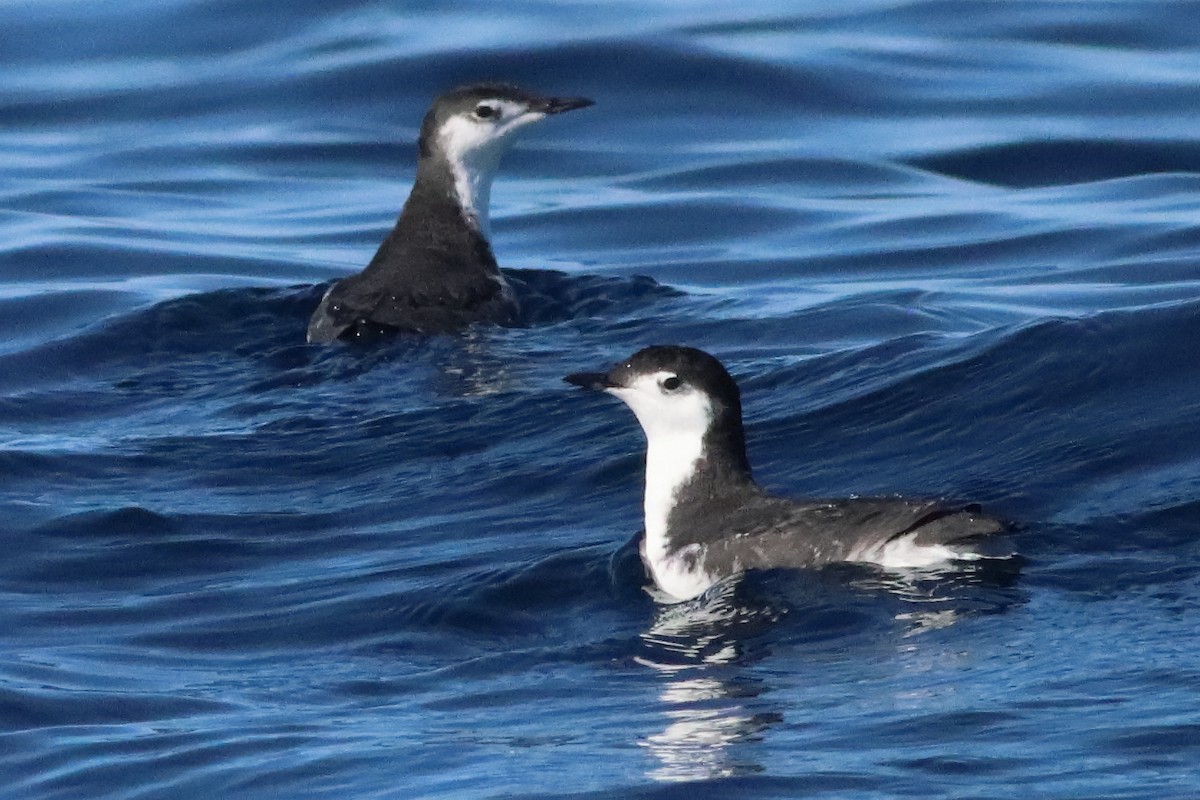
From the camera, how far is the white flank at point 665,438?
31.8ft

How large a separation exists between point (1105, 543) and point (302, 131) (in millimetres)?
→ 13809

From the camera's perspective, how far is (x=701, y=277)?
53.8ft

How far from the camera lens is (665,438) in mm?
9859

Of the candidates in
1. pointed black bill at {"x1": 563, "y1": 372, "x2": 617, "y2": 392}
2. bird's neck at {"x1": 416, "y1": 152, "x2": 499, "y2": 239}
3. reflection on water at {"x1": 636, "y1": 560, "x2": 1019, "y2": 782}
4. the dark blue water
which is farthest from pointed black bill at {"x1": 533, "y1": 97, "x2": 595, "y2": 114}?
reflection on water at {"x1": 636, "y1": 560, "x2": 1019, "y2": 782}

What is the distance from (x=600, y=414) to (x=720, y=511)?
106 inches

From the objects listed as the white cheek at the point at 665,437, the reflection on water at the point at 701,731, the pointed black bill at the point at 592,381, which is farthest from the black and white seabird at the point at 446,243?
the reflection on water at the point at 701,731

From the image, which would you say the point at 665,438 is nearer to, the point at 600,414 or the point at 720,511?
the point at 720,511

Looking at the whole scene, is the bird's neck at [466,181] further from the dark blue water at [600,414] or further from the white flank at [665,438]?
the white flank at [665,438]

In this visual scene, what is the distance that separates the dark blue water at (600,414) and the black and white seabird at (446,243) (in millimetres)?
289

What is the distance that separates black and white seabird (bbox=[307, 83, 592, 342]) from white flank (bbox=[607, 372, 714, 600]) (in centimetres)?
411

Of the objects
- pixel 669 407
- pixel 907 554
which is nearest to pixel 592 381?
pixel 669 407

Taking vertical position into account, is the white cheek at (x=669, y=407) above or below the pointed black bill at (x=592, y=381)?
below

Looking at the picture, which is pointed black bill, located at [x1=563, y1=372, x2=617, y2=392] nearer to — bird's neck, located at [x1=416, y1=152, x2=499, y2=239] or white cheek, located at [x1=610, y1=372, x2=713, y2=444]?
white cheek, located at [x1=610, y1=372, x2=713, y2=444]

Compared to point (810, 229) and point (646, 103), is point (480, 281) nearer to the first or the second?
point (810, 229)
